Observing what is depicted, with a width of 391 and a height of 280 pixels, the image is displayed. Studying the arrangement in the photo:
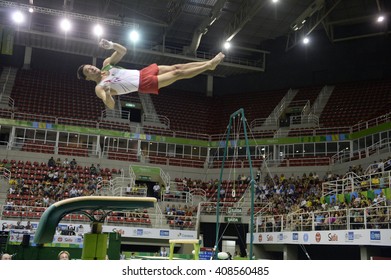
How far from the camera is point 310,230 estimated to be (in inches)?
600

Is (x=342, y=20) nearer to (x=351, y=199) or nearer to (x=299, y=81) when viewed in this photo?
(x=299, y=81)

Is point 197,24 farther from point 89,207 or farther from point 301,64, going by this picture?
point 89,207

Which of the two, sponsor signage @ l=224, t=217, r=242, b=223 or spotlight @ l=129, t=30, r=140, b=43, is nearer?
sponsor signage @ l=224, t=217, r=242, b=223

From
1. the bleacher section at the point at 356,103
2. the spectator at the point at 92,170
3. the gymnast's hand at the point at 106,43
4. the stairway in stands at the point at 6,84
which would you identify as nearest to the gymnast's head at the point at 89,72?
the gymnast's hand at the point at 106,43

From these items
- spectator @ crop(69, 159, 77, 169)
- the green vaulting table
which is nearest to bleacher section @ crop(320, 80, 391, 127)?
spectator @ crop(69, 159, 77, 169)

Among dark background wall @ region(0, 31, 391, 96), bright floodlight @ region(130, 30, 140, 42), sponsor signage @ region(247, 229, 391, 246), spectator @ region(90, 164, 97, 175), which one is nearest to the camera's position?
sponsor signage @ region(247, 229, 391, 246)

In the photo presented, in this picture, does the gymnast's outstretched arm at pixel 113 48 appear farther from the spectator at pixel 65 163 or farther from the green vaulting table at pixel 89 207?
the spectator at pixel 65 163

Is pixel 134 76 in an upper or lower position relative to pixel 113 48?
lower

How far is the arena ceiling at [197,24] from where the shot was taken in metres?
25.6

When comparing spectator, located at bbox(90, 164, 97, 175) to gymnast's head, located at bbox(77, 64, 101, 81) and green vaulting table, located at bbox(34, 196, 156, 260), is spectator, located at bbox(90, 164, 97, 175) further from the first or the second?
green vaulting table, located at bbox(34, 196, 156, 260)

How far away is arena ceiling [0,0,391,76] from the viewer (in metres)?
25.6

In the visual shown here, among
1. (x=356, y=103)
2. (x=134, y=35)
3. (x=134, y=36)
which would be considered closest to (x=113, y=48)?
(x=134, y=35)

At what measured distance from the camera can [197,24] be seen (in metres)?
28.6

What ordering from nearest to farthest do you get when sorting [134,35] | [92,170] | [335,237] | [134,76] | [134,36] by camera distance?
[134,76], [335,237], [92,170], [134,35], [134,36]
